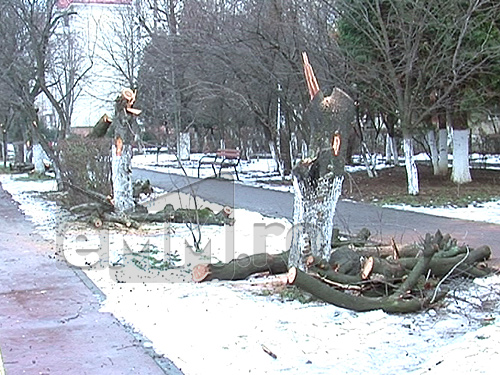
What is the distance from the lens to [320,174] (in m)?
6.92

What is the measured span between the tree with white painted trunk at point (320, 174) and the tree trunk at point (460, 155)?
40.1 ft

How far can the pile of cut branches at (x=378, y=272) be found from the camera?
6.18 metres

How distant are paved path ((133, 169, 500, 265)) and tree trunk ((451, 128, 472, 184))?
4529 millimetres

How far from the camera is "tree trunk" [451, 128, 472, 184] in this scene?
18.5 metres

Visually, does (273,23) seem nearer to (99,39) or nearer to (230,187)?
(230,187)

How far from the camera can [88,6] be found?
32.9 m

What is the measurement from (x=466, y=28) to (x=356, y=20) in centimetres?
279

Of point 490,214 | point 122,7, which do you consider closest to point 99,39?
point 122,7

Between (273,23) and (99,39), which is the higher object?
(99,39)

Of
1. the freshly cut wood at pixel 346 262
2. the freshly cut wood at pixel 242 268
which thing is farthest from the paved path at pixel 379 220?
the freshly cut wood at pixel 242 268

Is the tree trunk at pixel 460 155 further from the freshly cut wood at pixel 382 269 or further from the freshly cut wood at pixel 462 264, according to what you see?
the freshly cut wood at pixel 382 269

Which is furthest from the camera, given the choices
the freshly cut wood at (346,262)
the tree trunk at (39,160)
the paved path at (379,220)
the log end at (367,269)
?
the tree trunk at (39,160)

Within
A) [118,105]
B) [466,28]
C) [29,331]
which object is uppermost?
[466,28]

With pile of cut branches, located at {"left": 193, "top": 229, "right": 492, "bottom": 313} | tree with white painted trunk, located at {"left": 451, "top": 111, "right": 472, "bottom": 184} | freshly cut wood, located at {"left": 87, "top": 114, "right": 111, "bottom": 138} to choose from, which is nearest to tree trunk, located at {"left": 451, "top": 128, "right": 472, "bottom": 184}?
tree with white painted trunk, located at {"left": 451, "top": 111, "right": 472, "bottom": 184}
